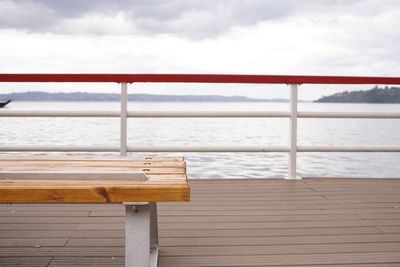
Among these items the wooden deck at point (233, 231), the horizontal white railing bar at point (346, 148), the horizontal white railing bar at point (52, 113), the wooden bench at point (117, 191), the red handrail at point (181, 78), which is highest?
the red handrail at point (181, 78)

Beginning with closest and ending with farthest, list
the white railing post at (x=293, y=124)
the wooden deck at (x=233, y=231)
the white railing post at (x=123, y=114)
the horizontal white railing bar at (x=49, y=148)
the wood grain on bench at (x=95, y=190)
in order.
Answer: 1. the wood grain on bench at (x=95, y=190)
2. the wooden deck at (x=233, y=231)
3. the horizontal white railing bar at (x=49, y=148)
4. the white railing post at (x=123, y=114)
5. the white railing post at (x=293, y=124)

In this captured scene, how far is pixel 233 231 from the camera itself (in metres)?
2.57

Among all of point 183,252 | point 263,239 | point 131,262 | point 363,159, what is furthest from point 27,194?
point 363,159

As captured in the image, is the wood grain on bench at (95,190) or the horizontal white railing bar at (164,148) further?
the horizontal white railing bar at (164,148)

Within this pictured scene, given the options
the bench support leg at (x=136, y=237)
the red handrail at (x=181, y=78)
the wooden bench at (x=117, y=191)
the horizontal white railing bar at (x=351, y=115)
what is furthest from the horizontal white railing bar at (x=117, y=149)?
the bench support leg at (x=136, y=237)

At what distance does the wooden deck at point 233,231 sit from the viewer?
2152mm

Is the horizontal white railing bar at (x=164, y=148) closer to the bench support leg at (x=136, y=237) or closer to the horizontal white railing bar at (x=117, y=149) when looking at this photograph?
the horizontal white railing bar at (x=117, y=149)

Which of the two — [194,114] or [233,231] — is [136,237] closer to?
[233,231]

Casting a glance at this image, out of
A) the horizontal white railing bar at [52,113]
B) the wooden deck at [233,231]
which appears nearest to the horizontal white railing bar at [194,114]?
the horizontal white railing bar at [52,113]

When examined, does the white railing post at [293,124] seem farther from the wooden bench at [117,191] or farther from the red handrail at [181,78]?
the wooden bench at [117,191]

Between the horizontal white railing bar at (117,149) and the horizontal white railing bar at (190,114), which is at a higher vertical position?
the horizontal white railing bar at (190,114)

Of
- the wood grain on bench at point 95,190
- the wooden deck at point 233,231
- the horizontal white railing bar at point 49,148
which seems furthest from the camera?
the horizontal white railing bar at point 49,148

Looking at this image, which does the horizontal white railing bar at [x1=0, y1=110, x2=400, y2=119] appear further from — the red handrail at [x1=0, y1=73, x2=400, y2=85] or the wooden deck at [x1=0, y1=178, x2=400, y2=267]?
the wooden deck at [x1=0, y1=178, x2=400, y2=267]

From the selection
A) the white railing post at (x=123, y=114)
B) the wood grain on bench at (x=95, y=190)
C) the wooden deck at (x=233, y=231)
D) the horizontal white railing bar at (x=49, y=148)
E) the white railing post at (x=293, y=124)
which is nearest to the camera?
the wood grain on bench at (x=95, y=190)
